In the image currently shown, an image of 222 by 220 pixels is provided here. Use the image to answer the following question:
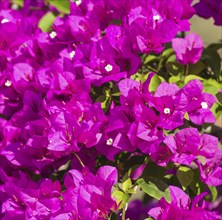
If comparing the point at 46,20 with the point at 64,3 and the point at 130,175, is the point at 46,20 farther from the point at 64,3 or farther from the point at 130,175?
the point at 130,175

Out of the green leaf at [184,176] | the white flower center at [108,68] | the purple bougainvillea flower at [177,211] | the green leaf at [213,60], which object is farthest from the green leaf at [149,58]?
the purple bougainvillea flower at [177,211]

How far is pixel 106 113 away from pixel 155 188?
0.22m

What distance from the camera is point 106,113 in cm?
129

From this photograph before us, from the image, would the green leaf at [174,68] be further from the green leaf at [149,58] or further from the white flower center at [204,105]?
the white flower center at [204,105]

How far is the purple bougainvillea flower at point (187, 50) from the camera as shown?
138cm

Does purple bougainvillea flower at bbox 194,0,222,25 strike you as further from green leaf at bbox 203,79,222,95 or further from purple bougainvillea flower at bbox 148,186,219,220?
purple bougainvillea flower at bbox 148,186,219,220

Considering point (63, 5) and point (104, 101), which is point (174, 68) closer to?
point (104, 101)

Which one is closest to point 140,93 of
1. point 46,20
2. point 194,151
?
point 194,151

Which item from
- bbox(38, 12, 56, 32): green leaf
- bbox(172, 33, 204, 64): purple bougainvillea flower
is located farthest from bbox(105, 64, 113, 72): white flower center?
bbox(38, 12, 56, 32): green leaf

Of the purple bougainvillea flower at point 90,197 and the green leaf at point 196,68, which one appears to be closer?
Answer: the purple bougainvillea flower at point 90,197

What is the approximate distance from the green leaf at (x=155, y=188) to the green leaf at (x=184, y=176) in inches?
1.6

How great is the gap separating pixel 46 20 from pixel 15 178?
0.63 m

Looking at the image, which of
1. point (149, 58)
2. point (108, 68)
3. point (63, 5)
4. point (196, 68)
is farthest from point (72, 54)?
point (63, 5)

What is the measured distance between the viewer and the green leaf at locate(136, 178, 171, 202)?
45.8 inches
